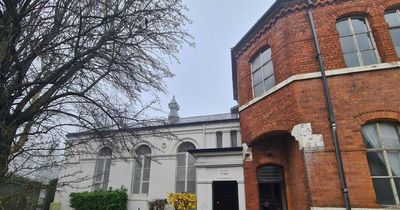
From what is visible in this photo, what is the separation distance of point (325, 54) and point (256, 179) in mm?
4716

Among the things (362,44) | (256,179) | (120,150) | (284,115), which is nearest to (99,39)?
(120,150)

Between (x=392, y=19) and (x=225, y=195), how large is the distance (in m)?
10.6

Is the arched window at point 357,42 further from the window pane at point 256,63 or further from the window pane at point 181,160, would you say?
the window pane at point 181,160

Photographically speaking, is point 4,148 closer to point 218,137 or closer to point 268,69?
point 268,69

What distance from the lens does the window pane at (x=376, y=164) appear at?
656 cm

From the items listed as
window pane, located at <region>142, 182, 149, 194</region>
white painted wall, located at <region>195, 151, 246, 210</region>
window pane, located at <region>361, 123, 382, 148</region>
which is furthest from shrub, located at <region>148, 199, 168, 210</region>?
window pane, located at <region>361, 123, 382, 148</region>

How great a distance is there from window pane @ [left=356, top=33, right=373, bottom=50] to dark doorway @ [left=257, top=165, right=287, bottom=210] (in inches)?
181

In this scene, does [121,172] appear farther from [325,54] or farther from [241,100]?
[325,54]

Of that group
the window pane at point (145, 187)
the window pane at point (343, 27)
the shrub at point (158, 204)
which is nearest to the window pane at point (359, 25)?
the window pane at point (343, 27)

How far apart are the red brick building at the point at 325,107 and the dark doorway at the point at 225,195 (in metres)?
4.05

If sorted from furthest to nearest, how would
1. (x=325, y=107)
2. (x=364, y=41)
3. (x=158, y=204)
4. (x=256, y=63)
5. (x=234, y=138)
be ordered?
(x=234, y=138), (x=158, y=204), (x=256, y=63), (x=364, y=41), (x=325, y=107)

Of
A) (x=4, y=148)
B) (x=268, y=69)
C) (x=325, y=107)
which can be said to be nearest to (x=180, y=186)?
(x=268, y=69)

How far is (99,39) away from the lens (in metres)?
5.98

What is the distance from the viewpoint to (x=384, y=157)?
6617 millimetres
